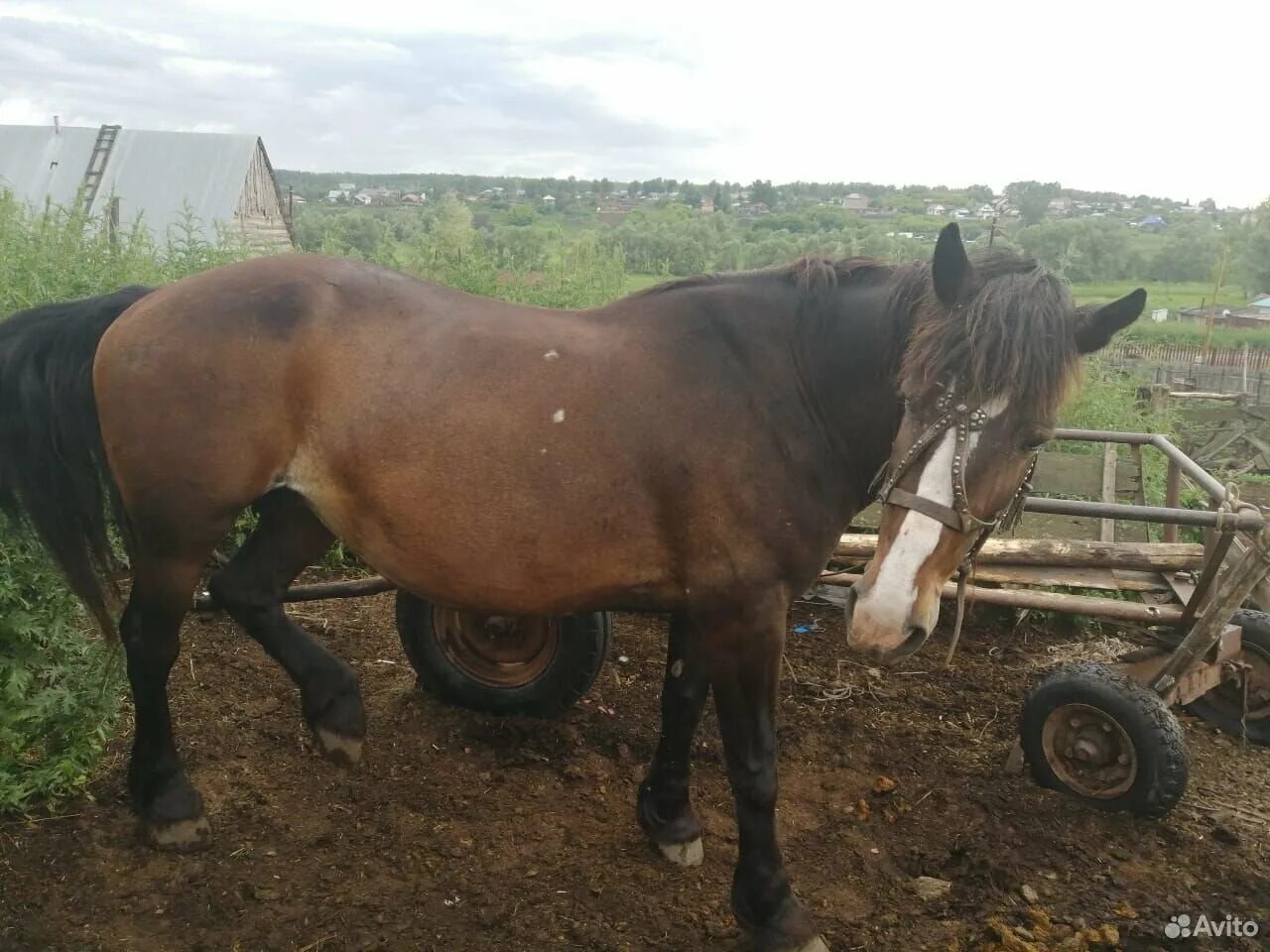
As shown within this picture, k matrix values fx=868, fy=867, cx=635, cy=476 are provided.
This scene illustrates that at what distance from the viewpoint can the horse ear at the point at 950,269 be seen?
2357 millimetres

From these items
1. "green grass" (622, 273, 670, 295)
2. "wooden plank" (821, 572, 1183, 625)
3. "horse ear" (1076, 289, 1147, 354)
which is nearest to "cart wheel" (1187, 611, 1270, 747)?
"wooden plank" (821, 572, 1183, 625)

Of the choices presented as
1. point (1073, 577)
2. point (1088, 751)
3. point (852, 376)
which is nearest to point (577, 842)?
point (852, 376)

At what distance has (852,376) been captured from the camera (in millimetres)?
2672

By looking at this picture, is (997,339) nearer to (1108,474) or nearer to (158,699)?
(158,699)

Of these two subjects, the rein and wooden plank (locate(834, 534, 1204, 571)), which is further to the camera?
wooden plank (locate(834, 534, 1204, 571))

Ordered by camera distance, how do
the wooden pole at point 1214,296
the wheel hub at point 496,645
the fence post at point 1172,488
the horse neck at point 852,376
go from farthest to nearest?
1. the wooden pole at point 1214,296
2. the fence post at point 1172,488
3. the wheel hub at point 496,645
4. the horse neck at point 852,376

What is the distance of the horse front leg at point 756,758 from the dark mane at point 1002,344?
857mm

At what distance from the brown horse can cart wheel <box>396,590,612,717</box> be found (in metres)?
1.22

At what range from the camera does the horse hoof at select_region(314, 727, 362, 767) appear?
10.5 feet

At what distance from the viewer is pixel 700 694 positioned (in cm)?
329

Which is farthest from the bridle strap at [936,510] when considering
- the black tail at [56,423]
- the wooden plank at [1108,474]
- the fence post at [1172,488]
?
the wooden plank at [1108,474]

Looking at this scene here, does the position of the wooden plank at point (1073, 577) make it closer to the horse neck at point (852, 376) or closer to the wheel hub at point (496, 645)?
the horse neck at point (852, 376)

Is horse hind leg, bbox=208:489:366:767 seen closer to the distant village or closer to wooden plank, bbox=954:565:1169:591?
the distant village

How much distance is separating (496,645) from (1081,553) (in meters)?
2.97
